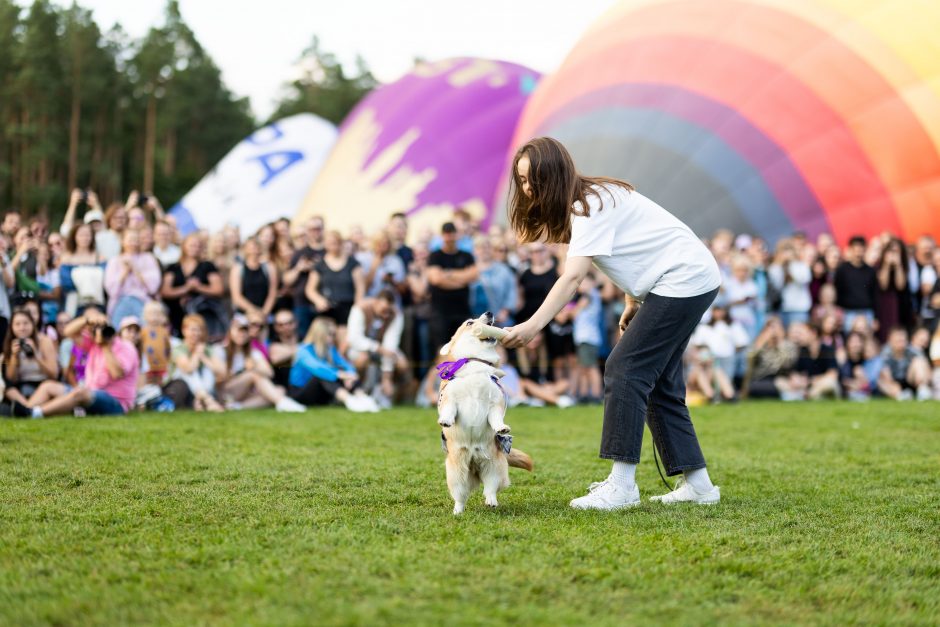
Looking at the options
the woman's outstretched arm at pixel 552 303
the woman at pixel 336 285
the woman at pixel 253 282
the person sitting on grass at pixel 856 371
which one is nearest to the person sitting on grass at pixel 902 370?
the person sitting on grass at pixel 856 371

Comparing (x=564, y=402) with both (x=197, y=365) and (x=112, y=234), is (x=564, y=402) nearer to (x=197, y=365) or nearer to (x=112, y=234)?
(x=197, y=365)

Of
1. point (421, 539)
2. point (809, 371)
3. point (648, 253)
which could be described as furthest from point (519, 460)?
point (809, 371)

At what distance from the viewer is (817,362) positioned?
12070 mm

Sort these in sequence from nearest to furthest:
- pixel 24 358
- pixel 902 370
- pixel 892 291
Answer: pixel 24 358 → pixel 902 370 → pixel 892 291

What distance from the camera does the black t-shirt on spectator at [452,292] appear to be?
10.2 m

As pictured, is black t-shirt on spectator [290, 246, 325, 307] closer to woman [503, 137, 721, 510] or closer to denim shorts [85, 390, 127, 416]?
denim shorts [85, 390, 127, 416]

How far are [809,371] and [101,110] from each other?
34.6 m

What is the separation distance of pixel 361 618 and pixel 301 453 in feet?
11.9

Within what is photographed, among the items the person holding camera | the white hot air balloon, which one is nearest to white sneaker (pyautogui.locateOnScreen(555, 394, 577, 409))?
the person holding camera

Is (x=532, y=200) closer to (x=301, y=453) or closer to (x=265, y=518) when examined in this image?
(x=265, y=518)

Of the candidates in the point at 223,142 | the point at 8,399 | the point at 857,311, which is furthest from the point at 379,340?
the point at 223,142

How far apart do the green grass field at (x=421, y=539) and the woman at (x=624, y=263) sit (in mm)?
406

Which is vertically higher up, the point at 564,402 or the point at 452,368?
the point at 452,368

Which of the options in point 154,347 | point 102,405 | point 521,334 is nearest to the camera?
point 521,334
